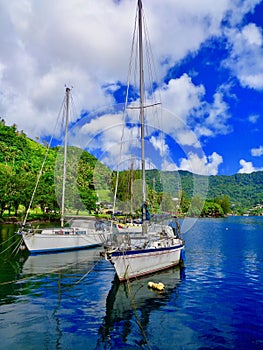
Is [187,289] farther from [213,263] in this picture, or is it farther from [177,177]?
[177,177]

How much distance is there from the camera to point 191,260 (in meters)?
30.6

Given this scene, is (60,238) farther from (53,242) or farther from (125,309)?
(125,309)

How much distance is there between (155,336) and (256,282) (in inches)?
508

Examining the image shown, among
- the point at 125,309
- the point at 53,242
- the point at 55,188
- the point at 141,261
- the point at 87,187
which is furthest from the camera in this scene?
the point at 87,187

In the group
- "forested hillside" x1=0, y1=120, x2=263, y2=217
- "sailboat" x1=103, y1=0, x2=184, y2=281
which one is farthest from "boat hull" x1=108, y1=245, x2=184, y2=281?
"forested hillside" x1=0, y1=120, x2=263, y2=217

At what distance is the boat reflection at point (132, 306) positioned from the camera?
Result: 11.8 meters

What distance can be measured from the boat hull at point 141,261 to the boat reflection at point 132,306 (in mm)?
557

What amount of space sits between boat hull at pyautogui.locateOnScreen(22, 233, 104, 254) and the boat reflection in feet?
46.9

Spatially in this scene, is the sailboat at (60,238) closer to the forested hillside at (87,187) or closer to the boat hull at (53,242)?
the boat hull at (53,242)

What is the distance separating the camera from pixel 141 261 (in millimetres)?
20125

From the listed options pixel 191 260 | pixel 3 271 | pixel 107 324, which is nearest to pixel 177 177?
pixel 191 260

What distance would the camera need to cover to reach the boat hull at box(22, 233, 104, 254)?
101 feet

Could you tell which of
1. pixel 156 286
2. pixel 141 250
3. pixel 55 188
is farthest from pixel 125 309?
pixel 55 188

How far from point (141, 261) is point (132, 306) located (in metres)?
5.00
